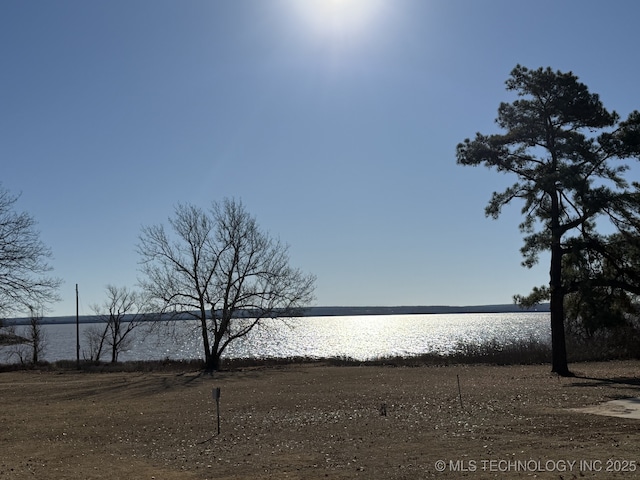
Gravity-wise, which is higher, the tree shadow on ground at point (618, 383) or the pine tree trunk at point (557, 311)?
the pine tree trunk at point (557, 311)

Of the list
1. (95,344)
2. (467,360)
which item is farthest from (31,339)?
(467,360)

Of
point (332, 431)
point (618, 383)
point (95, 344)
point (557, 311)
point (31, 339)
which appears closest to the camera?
point (332, 431)

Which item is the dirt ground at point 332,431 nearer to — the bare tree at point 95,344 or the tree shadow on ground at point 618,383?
the tree shadow on ground at point 618,383

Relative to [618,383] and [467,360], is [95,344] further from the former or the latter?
[618,383]

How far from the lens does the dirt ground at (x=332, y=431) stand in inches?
373

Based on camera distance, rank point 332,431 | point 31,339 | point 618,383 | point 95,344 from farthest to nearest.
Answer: point 95,344 < point 31,339 < point 618,383 < point 332,431

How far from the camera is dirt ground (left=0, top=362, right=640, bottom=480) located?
9.47 meters

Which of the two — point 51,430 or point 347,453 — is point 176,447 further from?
point 51,430

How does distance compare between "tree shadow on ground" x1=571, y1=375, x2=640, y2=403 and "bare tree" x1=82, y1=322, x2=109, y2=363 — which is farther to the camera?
"bare tree" x1=82, y1=322, x2=109, y2=363

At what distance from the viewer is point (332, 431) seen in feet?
42.8

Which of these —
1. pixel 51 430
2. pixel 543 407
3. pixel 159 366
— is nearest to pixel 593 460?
pixel 543 407

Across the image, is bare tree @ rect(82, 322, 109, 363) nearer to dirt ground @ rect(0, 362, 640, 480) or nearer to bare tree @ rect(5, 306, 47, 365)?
bare tree @ rect(5, 306, 47, 365)

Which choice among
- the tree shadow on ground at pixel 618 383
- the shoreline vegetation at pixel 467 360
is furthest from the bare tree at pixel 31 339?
the tree shadow on ground at pixel 618 383

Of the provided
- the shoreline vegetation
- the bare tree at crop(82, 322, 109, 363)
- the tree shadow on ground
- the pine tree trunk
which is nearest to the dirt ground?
the tree shadow on ground
